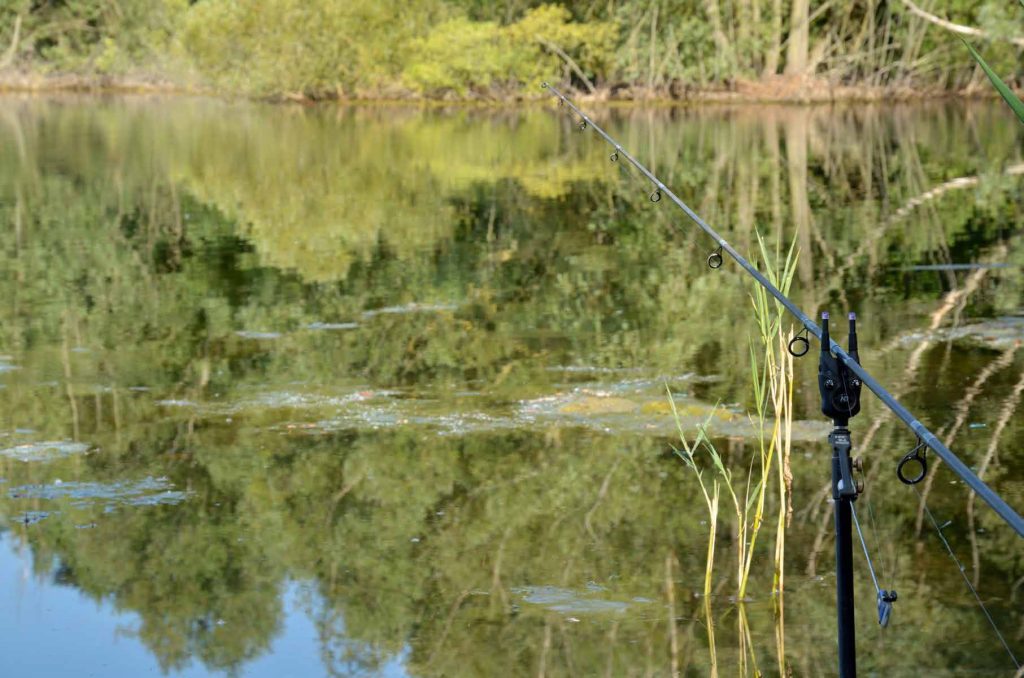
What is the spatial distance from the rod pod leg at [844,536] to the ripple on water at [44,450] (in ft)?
17.5

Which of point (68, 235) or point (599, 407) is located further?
point (68, 235)

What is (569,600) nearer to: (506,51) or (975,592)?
(975,592)

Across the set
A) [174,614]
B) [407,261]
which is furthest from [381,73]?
[174,614]

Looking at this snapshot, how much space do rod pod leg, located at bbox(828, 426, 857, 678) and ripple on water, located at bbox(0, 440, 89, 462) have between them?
5.35 metres

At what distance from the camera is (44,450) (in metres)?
7.99

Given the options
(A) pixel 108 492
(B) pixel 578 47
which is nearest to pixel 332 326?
(A) pixel 108 492

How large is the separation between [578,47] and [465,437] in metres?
39.9

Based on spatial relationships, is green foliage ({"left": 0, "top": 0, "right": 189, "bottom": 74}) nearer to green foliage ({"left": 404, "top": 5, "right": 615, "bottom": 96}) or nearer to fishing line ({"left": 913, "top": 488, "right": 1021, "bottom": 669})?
green foliage ({"left": 404, "top": 5, "right": 615, "bottom": 96})

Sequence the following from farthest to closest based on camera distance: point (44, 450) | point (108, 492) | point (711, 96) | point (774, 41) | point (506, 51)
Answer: point (506, 51) < point (711, 96) < point (774, 41) < point (44, 450) < point (108, 492)

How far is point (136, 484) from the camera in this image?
7.45 metres

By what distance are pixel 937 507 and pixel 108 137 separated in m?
27.5

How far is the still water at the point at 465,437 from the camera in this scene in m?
5.70

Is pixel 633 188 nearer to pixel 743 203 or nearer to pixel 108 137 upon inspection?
pixel 743 203

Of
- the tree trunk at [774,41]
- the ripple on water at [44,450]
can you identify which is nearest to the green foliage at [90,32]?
the tree trunk at [774,41]
